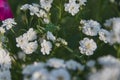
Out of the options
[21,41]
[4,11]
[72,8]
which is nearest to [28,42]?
[21,41]

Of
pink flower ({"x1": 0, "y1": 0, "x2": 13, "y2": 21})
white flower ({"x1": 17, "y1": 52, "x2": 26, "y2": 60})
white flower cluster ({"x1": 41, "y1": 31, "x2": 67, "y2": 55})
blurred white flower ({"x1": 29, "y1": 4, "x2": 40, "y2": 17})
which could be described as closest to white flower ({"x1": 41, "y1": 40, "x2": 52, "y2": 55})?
white flower cluster ({"x1": 41, "y1": 31, "x2": 67, "y2": 55})

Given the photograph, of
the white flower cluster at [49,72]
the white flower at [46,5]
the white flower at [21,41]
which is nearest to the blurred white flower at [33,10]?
the white flower at [46,5]

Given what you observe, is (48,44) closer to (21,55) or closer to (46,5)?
(21,55)

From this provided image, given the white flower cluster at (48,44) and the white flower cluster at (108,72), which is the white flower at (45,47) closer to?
the white flower cluster at (48,44)

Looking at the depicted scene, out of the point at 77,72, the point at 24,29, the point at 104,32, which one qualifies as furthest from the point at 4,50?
the point at 77,72

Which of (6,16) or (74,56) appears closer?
(74,56)

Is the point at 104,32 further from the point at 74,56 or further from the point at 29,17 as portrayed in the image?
the point at 29,17
